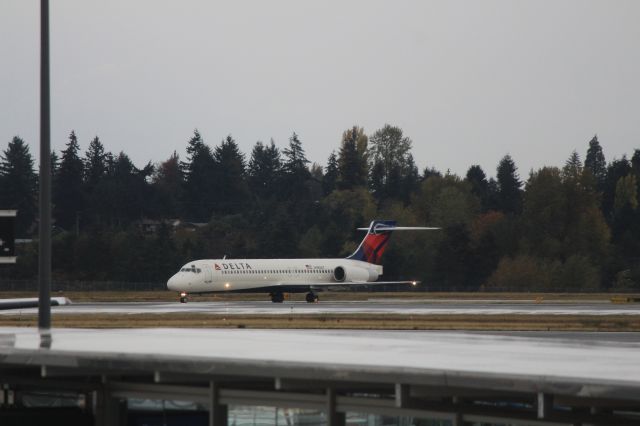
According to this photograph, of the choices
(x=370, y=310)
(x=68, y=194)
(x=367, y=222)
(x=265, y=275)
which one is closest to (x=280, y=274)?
(x=265, y=275)

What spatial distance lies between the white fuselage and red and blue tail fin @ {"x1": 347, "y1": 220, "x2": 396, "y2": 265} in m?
1.56

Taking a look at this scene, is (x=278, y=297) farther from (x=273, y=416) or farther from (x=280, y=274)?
(x=273, y=416)

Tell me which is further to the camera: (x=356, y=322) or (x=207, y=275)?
(x=207, y=275)

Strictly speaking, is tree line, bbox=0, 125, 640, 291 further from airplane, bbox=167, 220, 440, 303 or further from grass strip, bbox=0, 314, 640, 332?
grass strip, bbox=0, 314, 640, 332

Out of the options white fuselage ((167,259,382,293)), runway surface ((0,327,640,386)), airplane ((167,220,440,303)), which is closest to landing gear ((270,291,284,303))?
airplane ((167,220,440,303))

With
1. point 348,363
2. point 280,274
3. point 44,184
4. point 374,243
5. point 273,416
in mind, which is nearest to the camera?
point 348,363

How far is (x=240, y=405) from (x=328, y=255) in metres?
131

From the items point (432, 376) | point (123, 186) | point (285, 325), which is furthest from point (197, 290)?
point (123, 186)

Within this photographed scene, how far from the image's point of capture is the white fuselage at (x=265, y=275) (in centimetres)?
7775

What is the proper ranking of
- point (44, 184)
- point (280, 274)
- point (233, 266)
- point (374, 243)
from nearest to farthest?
point (44, 184) → point (233, 266) → point (280, 274) → point (374, 243)

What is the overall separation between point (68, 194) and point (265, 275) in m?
110

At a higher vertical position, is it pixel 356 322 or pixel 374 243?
pixel 374 243

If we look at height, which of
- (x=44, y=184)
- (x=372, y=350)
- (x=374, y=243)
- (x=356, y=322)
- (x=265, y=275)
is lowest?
(x=356, y=322)

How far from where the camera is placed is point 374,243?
297ft
